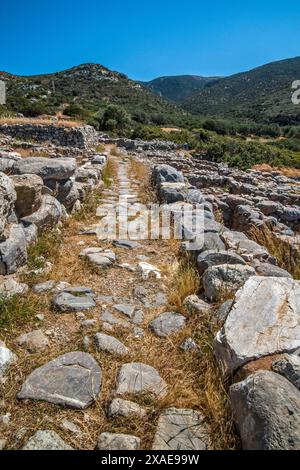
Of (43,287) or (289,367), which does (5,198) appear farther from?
(289,367)

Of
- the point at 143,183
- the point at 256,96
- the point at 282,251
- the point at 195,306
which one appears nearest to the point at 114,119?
the point at 143,183

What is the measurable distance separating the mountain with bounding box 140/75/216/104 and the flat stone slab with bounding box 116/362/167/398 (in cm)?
15395

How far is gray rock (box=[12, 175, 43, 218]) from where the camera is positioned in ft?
13.6

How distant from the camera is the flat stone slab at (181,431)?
1.82 metres

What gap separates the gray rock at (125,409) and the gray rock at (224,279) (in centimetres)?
139

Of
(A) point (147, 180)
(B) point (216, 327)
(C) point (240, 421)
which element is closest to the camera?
(C) point (240, 421)

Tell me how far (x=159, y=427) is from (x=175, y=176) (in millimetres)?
7659

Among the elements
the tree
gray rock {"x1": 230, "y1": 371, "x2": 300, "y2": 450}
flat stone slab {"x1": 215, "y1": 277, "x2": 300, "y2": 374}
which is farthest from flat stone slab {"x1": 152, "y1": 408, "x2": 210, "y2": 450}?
the tree

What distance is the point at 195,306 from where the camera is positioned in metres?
3.11

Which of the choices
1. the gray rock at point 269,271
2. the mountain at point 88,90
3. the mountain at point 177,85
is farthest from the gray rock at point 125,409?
the mountain at point 177,85

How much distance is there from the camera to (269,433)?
163 cm

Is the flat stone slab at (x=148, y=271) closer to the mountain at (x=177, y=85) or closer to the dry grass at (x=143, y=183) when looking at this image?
the dry grass at (x=143, y=183)
